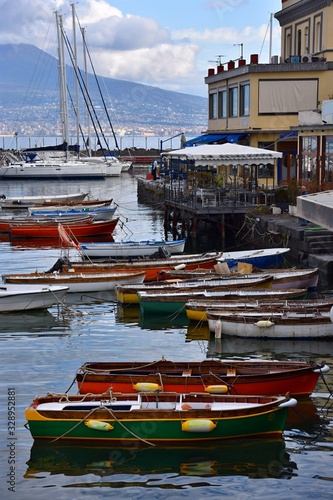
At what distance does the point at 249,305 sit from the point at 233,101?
2972cm

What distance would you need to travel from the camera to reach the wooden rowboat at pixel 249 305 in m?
24.5

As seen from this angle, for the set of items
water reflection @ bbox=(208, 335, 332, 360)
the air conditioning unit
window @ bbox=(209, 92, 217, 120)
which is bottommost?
water reflection @ bbox=(208, 335, 332, 360)

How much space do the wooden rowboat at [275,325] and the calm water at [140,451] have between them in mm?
243

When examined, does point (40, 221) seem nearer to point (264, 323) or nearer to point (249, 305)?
point (249, 305)

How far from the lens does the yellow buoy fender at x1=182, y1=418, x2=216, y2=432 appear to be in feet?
52.4

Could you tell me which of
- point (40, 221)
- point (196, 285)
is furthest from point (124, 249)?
point (40, 221)

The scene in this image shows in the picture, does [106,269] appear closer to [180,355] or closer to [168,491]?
[180,355]

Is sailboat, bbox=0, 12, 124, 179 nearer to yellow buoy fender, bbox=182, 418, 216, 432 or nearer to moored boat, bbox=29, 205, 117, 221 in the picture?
moored boat, bbox=29, 205, 117, 221

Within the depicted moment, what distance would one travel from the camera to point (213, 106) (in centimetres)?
5856

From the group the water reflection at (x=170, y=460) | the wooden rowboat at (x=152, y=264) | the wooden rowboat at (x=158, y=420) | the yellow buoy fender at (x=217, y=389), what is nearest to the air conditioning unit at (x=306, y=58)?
the wooden rowboat at (x=152, y=264)

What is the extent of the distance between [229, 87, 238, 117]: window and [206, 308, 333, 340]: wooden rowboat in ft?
97.2

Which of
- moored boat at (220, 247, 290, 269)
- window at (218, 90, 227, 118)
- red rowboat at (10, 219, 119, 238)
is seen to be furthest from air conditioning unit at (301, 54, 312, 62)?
moored boat at (220, 247, 290, 269)

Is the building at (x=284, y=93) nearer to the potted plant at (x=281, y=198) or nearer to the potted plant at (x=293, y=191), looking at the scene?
the potted plant at (x=281, y=198)

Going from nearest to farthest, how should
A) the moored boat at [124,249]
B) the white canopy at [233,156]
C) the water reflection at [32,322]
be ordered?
1. the water reflection at [32,322]
2. the moored boat at [124,249]
3. the white canopy at [233,156]
